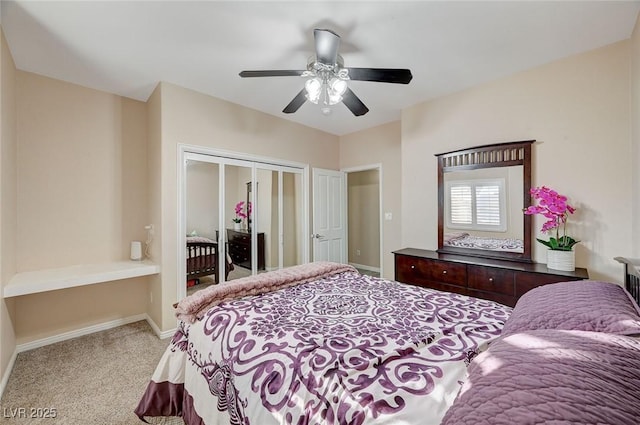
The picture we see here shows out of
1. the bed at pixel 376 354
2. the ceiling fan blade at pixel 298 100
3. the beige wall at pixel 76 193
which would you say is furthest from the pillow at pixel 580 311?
the beige wall at pixel 76 193

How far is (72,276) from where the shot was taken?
251cm

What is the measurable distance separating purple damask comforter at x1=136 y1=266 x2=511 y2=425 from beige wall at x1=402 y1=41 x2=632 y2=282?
169 centimetres

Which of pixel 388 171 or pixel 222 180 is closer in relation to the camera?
pixel 222 180

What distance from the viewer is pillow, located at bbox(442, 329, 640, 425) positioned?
1.69 feet

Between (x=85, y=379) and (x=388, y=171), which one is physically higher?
(x=388, y=171)

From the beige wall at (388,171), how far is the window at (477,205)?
105 cm

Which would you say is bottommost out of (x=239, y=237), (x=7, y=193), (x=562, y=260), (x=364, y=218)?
(x=562, y=260)

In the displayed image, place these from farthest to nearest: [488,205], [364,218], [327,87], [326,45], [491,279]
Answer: [364,218] < [488,205] < [491,279] < [327,87] < [326,45]

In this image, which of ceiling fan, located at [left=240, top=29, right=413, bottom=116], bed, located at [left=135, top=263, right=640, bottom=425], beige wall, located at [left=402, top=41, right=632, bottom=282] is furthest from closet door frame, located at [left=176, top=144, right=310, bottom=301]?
beige wall, located at [left=402, top=41, right=632, bottom=282]

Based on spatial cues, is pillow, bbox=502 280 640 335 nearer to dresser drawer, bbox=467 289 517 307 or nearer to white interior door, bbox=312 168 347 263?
dresser drawer, bbox=467 289 517 307

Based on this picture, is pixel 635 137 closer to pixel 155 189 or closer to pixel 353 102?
pixel 353 102

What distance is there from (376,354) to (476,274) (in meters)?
2.10

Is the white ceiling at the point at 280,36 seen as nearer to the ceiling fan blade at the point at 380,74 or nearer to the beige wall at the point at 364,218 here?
the ceiling fan blade at the point at 380,74

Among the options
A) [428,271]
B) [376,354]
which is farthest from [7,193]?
[428,271]
